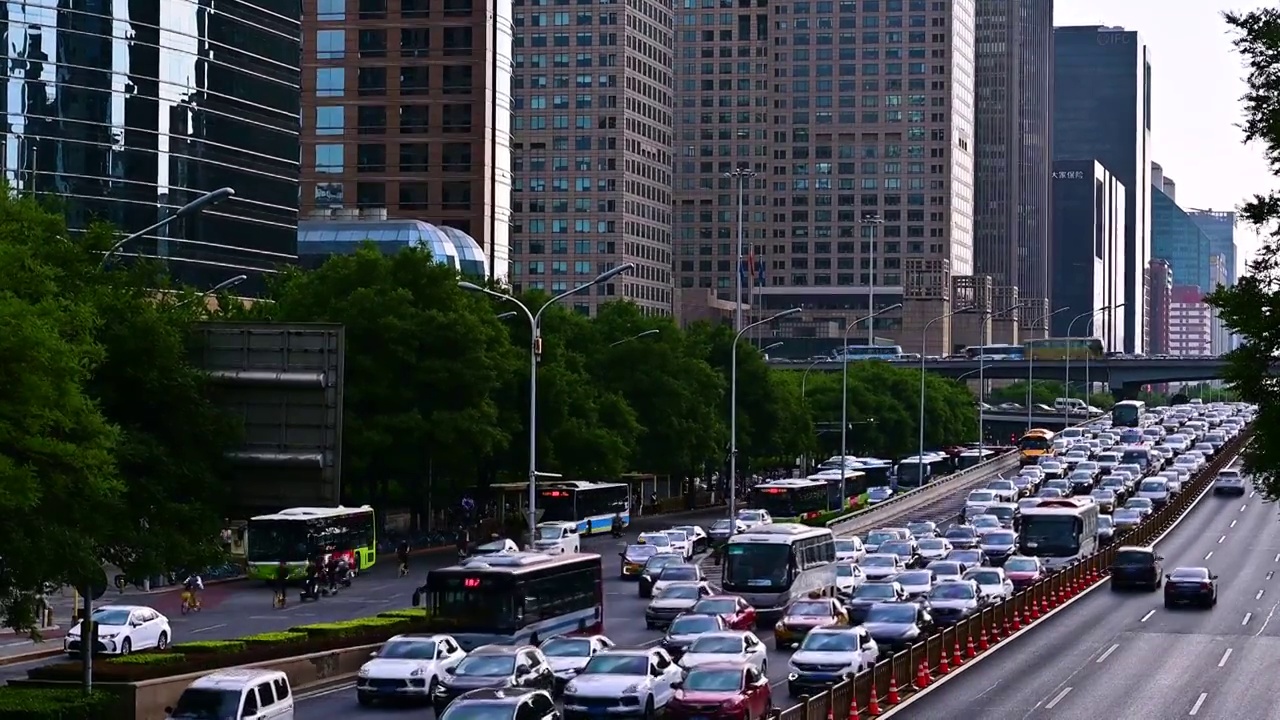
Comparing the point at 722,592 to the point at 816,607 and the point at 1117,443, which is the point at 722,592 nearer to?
the point at 816,607

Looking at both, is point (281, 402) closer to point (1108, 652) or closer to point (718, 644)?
point (718, 644)

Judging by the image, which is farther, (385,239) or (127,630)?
(385,239)

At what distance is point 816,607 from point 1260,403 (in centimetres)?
1879

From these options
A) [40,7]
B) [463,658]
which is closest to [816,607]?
[463,658]

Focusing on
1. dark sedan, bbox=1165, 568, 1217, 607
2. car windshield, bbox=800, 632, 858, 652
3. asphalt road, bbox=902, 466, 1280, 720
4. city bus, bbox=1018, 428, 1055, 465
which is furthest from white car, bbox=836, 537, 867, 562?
city bus, bbox=1018, 428, 1055, 465

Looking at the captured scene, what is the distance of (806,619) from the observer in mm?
50531

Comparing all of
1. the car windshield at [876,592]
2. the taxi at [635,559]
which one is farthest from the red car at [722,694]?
the taxi at [635,559]

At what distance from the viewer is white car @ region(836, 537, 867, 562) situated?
238ft

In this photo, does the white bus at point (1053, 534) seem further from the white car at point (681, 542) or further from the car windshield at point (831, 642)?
the car windshield at point (831, 642)

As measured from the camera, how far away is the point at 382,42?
148 meters

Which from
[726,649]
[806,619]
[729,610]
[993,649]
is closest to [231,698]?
[726,649]

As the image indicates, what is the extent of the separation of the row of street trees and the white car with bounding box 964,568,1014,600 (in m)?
28.0

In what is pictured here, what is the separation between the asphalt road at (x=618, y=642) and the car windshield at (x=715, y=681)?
5.17m

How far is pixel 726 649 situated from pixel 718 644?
0.24 meters
